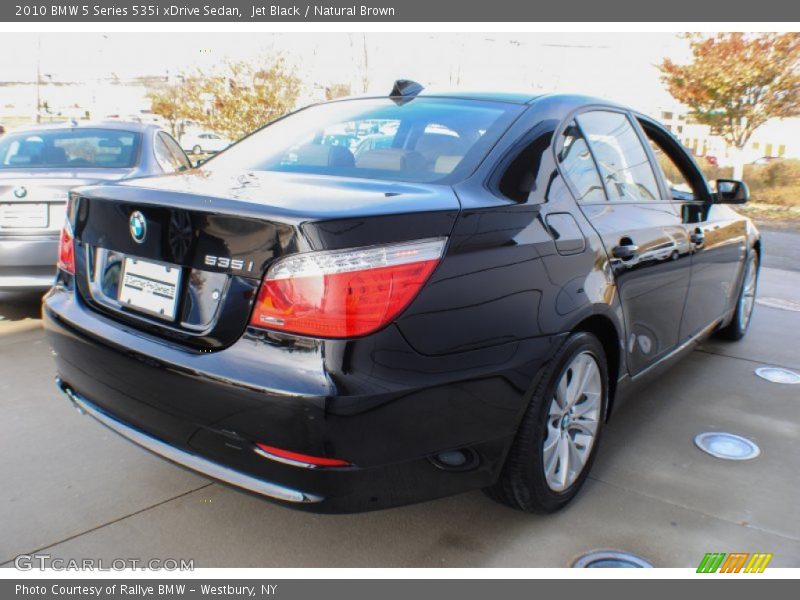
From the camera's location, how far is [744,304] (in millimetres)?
5113

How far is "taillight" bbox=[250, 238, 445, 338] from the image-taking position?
1.82m

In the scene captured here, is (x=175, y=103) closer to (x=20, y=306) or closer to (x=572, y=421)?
(x=20, y=306)

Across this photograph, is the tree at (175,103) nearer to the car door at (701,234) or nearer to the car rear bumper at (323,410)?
the car door at (701,234)

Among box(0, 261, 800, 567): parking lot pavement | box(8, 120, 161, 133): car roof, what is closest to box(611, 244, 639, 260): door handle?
box(0, 261, 800, 567): parking lot pavement

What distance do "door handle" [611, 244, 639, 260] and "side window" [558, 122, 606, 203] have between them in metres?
0.21

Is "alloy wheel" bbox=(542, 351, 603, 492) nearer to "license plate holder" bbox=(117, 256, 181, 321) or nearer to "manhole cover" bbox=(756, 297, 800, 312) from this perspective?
"license plate holder" bbox=(117, 256, 181, 321)

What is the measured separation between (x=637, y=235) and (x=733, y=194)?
61.4 inches

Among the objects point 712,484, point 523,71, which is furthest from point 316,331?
point 523,71

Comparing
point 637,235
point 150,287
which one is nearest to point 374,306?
point 150,287

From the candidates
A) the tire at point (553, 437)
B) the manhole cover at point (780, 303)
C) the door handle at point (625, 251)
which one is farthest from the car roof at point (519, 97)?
the manhole cover at point (780, 303)

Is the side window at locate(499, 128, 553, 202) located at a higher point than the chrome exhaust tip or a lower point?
higher

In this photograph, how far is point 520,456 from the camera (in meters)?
2.33

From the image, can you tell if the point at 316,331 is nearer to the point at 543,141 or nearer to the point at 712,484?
the point at 543,141

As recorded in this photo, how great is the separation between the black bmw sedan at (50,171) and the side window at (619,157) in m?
2.48
